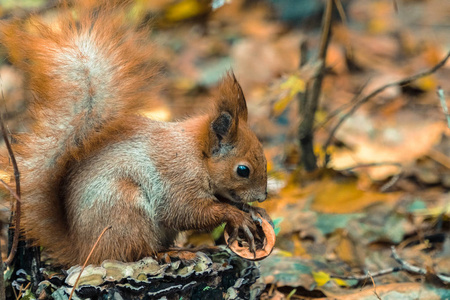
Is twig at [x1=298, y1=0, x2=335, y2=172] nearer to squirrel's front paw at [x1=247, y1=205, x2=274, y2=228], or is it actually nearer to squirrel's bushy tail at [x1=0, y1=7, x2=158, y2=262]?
squirrel's front paw at [x1=247, y1=205, x2=274, y2=228]

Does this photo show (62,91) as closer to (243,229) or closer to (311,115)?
(243,229)

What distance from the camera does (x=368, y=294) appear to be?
5.82 feet

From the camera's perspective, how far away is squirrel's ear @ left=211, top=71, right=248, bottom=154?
1.64 metres

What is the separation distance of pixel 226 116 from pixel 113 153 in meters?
0.37

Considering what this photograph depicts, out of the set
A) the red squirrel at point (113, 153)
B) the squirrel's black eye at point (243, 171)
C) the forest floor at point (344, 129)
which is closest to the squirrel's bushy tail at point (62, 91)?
the red squirrel at point (113, 153)

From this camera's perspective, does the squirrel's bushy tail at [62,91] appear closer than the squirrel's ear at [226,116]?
Yes

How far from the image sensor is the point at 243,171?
5.42 ft

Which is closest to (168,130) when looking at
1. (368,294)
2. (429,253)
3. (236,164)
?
(236,164)

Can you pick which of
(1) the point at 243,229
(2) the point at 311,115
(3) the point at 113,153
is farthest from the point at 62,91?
(2) the point at 311,115

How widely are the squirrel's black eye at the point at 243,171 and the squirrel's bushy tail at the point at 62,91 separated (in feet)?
1.19

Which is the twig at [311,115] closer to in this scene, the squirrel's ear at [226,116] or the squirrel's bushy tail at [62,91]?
the squirrel's ear at [226,116]

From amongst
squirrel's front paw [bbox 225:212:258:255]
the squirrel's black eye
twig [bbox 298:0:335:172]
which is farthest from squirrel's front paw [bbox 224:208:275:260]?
twig [bbox 298:0:335:172]

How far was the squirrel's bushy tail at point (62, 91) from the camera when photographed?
4.98ft

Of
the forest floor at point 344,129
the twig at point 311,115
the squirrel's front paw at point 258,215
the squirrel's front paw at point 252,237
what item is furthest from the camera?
the twig at point 311,115
